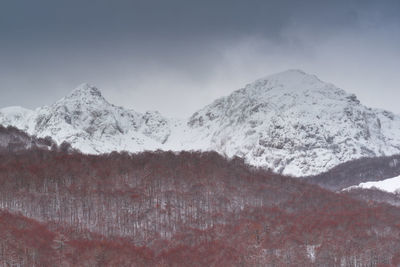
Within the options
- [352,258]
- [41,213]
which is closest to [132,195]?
[41,213]

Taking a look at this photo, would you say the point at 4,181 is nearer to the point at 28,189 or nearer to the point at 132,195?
the point at 28,189

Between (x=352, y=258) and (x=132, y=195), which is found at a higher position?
(x=132, y=195)

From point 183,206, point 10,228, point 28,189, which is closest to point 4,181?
point 28,189

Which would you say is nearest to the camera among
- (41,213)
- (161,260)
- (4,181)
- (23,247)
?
(23,247)

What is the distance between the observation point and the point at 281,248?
179 m

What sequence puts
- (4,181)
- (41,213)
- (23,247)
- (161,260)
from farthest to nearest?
(4,181)
(41,213)
(161,260)
(23,247)

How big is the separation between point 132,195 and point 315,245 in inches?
2428

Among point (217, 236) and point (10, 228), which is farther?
point (217, 236)

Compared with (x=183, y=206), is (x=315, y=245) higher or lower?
lower

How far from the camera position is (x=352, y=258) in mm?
180250

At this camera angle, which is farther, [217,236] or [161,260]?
[217,236]

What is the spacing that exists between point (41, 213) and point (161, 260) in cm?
3995

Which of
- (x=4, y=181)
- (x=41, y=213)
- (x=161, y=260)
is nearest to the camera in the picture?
(x=161, y=260)

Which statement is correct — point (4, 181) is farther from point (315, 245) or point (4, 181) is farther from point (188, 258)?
point (315, 245)
